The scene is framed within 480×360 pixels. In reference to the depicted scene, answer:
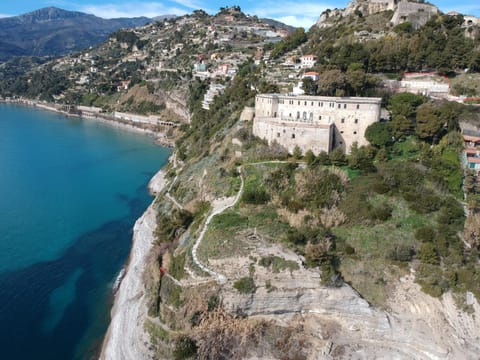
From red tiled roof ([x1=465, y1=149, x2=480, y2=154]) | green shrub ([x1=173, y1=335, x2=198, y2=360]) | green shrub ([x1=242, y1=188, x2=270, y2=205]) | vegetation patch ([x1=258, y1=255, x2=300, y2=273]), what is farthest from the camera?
red tiled roof ([x1=465, y1=149, x2=480, y2=154])

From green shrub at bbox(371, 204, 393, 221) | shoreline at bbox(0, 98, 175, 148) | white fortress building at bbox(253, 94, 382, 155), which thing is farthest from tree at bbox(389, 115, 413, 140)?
shoreline at bbox(0, 98, 175, 148)

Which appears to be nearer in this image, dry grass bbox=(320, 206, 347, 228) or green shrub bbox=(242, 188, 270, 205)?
dry grass bbox=(320, 206, 347, 228)

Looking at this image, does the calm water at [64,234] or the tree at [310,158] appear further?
the tree at [310,158]

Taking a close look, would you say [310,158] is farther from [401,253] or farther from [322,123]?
[401,253]

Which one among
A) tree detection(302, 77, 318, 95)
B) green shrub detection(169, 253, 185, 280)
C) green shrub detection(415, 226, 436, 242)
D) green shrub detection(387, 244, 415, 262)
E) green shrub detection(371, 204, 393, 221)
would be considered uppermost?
tree detection(302, 77, 318, 95)

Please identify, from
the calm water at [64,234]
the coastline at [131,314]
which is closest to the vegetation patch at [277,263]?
the coastline at [131,314]

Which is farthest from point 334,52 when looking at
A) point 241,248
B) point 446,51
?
point 241,248

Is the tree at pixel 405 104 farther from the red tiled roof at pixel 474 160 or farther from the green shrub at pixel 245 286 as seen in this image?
the green shrub at pixel 245 286

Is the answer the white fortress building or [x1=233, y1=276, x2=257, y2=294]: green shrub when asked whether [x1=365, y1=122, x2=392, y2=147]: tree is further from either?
[x1=233, y1=276, x2=257, y2=294]: green shrub
